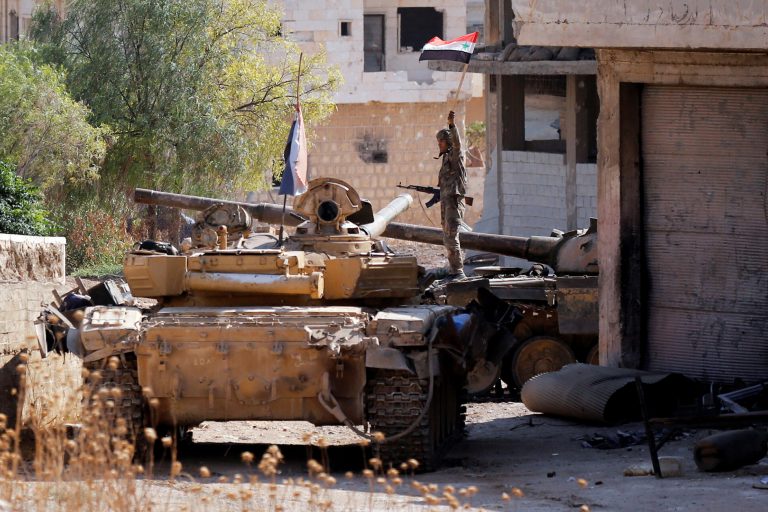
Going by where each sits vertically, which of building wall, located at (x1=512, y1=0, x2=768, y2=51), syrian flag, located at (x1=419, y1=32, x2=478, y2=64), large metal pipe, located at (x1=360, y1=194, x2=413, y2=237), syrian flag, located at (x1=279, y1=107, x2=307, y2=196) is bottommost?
large metal pipe, located at (x1=360, y1=194, x2=413, y2=237)

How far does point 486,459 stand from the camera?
1180cm

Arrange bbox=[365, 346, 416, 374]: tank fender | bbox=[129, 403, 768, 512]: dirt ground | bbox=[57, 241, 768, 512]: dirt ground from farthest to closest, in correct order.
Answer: bbox=[365, 346, 416, 374]: tank fender, bbox=[129, 403, 768, 512]: dirt ground, bbox=[57, 241, 768, 512]: dirt ground

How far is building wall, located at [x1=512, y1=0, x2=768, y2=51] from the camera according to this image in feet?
36.7

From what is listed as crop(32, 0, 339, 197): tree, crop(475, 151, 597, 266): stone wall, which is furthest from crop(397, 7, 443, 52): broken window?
crop(475, 151, 597, 266): stone wall

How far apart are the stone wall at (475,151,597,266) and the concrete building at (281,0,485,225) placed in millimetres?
11841

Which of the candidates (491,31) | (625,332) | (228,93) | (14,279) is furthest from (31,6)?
(625,332)

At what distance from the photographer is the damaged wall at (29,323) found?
43.5ft

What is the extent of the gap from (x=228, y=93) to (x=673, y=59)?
678 inches

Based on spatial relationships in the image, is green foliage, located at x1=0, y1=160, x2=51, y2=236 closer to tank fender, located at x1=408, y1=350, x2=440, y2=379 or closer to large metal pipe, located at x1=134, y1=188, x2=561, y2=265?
large metal pipe, located at x1=134, y1=188, x2=561, y2=265

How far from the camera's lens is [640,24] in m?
11.4

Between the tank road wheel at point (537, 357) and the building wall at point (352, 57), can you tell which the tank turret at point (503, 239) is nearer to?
the tank road wheel at point (537, 357)

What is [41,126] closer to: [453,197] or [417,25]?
[453,197]

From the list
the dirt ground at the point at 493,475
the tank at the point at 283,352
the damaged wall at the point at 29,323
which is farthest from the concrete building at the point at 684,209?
the damaged wall at the point at 29,323

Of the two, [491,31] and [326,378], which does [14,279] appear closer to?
[326,378]
